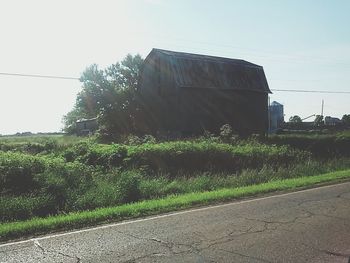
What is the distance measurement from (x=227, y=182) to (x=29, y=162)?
20.6ft

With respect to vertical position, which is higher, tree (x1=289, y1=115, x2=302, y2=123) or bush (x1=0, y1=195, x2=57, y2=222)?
tree (x1=289, y1=115, x2=302, y2=123)

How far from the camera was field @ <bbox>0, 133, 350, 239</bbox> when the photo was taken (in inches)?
432

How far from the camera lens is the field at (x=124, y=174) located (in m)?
11.0

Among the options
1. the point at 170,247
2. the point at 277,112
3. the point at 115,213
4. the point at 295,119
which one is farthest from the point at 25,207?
the point at 295,119

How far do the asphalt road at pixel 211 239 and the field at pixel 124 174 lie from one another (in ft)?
8.05

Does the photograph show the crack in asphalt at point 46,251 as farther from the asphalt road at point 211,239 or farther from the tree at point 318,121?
the tree at point 318,121

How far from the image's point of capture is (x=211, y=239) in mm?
7496

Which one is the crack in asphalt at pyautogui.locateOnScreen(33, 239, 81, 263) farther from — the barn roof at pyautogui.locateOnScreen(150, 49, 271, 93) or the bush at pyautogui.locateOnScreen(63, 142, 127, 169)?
the barn roof at pyautogui.locateOnScreen(150, 49, 271, 93)

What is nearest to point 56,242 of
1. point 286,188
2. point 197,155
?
point 286,188

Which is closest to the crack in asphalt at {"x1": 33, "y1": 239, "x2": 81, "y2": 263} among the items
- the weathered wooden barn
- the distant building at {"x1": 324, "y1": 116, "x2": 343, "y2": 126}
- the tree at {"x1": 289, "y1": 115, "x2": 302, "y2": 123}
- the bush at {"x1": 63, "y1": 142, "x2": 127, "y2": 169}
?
the bush at {"x1": 63, "y1": 142, "x2": 127, "y2": 169}

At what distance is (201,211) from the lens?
10039 mm

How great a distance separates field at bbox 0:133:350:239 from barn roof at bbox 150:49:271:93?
13657 millimetres

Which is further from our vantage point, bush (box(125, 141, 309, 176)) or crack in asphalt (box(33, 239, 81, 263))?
bush (box(125, 141, 309, 176))

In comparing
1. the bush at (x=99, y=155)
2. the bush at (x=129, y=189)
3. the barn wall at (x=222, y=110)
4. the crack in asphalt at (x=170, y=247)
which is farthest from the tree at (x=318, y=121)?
the crack in asphalt at (x=170, y=247)
